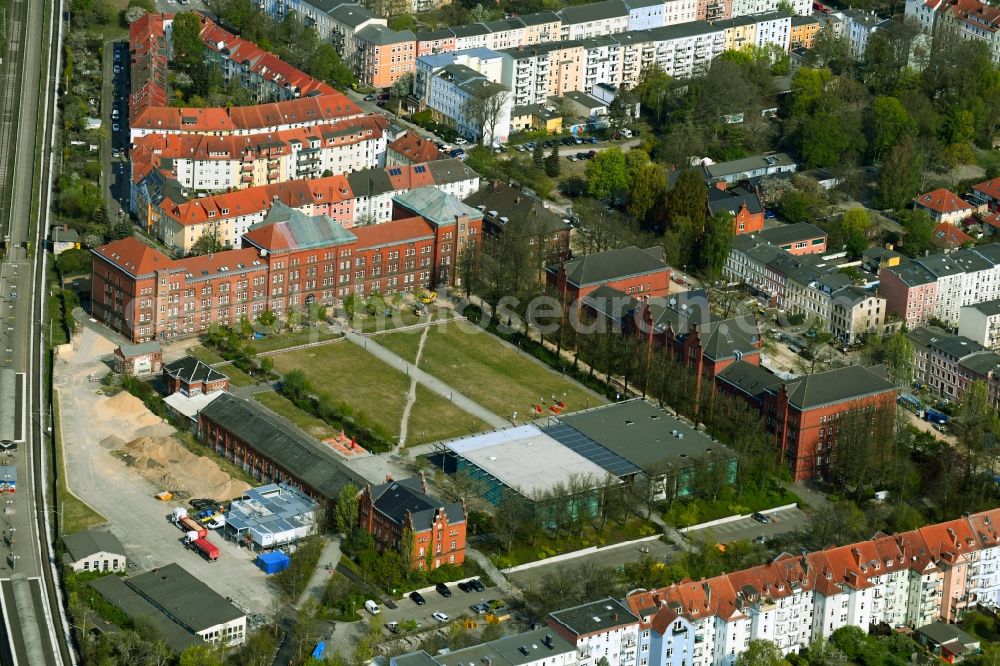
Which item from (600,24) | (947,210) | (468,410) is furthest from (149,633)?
(600,24)

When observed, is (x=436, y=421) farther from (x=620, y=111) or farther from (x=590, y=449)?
(x=620, y=111)

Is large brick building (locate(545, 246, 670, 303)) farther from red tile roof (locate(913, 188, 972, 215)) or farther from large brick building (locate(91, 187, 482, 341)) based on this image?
red tile roof (locate(913, 188, 972, 215))

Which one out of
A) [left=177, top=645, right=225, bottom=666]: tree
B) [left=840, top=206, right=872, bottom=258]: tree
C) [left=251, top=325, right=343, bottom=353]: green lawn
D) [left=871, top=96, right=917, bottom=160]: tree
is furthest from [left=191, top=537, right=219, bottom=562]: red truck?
[left=871, top=96, right=917, bottom=160]: tree

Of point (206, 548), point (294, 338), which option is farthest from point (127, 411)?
point (206, 548)

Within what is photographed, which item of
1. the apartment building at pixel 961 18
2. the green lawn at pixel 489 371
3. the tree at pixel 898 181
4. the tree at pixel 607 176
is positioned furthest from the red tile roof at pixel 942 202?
the green lawn at pixel 489 371

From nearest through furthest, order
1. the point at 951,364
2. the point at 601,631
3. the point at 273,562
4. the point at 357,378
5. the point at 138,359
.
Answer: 1. the point at 601,631
2. the point at 273,562
3. the point at 138,359
4. the point at 357,378
5. the point at 951,364

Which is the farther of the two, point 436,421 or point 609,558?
point 436,421
